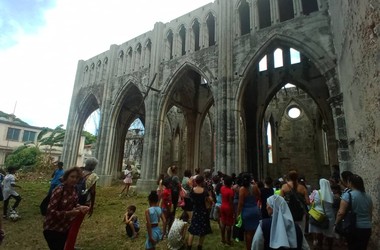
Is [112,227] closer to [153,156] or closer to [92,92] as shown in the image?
[153,156]

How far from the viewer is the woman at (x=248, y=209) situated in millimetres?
5055

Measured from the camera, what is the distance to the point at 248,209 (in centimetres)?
516

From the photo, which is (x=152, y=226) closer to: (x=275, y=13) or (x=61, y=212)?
(x=61, y=212)

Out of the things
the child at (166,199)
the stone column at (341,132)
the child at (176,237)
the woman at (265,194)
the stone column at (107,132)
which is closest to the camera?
the child at (176,237)

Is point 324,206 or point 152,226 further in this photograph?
point 324,206

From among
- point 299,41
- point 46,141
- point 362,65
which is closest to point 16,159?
point 46,141

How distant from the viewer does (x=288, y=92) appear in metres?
22.1

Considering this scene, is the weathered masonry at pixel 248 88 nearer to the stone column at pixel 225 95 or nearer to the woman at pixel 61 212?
the stone column at pixel 225 95

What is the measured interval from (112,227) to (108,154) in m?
12.5

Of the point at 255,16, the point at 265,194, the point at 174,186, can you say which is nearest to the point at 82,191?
the point at 174,186

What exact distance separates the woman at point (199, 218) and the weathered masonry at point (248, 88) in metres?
3.88

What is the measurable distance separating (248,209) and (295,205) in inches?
41.8

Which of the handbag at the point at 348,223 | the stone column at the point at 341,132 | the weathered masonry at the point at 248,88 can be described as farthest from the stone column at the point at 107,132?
the handbag at the point at 348,223

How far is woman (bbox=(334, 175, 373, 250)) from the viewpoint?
145 inches
